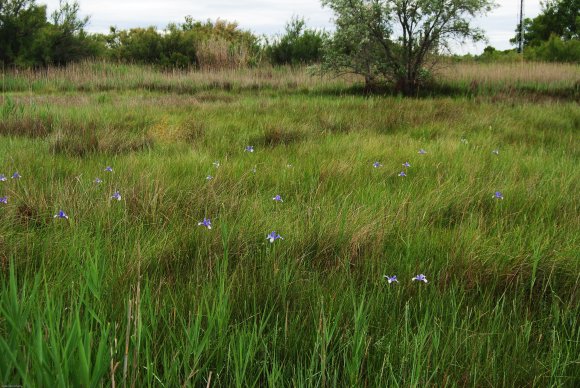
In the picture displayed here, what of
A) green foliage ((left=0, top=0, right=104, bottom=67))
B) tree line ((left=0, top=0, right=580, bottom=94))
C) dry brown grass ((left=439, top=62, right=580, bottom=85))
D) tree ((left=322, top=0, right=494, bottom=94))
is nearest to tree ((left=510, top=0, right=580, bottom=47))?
tree line ((left=0, top=0, right=580, bottom=94))

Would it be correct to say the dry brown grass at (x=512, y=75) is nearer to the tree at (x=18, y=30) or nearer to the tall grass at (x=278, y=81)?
the tall grass at (x=278, y=81)

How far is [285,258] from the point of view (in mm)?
2041

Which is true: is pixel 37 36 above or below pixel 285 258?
above

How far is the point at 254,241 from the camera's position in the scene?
220 centimetres

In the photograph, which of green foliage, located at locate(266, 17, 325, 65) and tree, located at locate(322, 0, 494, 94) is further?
green foliage, located at locate(266, 17, 325, 65)

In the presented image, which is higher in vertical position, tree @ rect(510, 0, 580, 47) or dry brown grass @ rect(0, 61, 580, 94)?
tree @ rect(510, 0, 580, 47)

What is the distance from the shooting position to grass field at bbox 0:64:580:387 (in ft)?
3.94

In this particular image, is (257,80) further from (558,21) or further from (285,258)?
(558,21)

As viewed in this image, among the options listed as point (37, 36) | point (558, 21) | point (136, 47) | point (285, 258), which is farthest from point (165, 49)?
point (558, 21)

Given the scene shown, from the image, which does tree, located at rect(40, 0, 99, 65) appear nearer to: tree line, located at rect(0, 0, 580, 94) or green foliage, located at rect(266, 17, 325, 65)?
tree line, located at rect(0, 0, 580, 94)

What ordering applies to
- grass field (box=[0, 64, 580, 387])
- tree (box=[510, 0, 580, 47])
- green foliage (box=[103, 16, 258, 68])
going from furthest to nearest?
tree (box=[510, 0, 580, 47])
green foliage (box=[103, 16, 258, 68])
grass field (box=[0, 64, 580, 387])

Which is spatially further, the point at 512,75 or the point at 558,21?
the point at 558,21

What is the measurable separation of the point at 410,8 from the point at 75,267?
11.4 m

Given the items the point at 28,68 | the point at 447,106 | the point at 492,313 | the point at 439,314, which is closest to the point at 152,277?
the point at 439,314
